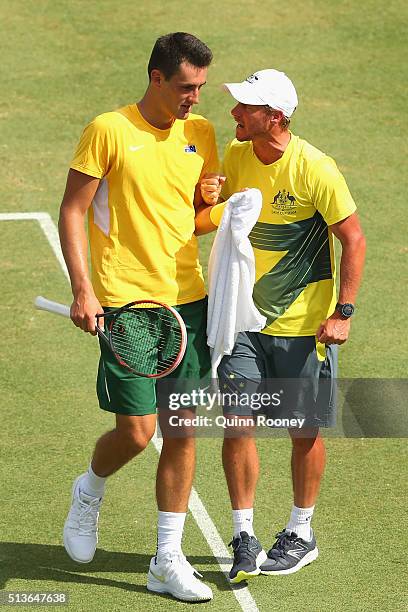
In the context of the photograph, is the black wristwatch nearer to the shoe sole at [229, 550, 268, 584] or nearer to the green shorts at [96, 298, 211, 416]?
the green shorts at [96, 298, 211, 416]

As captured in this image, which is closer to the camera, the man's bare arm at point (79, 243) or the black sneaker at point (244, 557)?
the man's bare arm at point (79, 243)

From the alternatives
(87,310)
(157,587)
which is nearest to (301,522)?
(157,587)

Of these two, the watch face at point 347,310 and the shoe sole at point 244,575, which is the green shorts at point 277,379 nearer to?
the watch face at point 347,310

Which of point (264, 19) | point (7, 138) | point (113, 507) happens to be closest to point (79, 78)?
point (7, 138)

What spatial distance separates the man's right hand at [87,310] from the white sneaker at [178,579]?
137 cm

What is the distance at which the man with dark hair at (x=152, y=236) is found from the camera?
24.1 ft

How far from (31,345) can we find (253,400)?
11.1 feet

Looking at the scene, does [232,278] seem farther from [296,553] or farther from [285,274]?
[296,553]

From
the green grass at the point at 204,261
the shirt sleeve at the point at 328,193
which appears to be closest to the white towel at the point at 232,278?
the shirt sleeve at the point at 328,193

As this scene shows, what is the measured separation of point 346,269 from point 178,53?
4.85 ft

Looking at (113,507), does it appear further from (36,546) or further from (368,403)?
(368,403)

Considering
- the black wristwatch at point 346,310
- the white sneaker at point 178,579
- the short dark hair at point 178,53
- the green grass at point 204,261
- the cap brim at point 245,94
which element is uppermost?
the short dark hair at point 178,53

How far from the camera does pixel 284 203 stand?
7.60m

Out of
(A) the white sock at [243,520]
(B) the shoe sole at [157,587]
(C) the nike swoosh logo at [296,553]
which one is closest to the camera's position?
(B) the shoe sole at [157,587]
